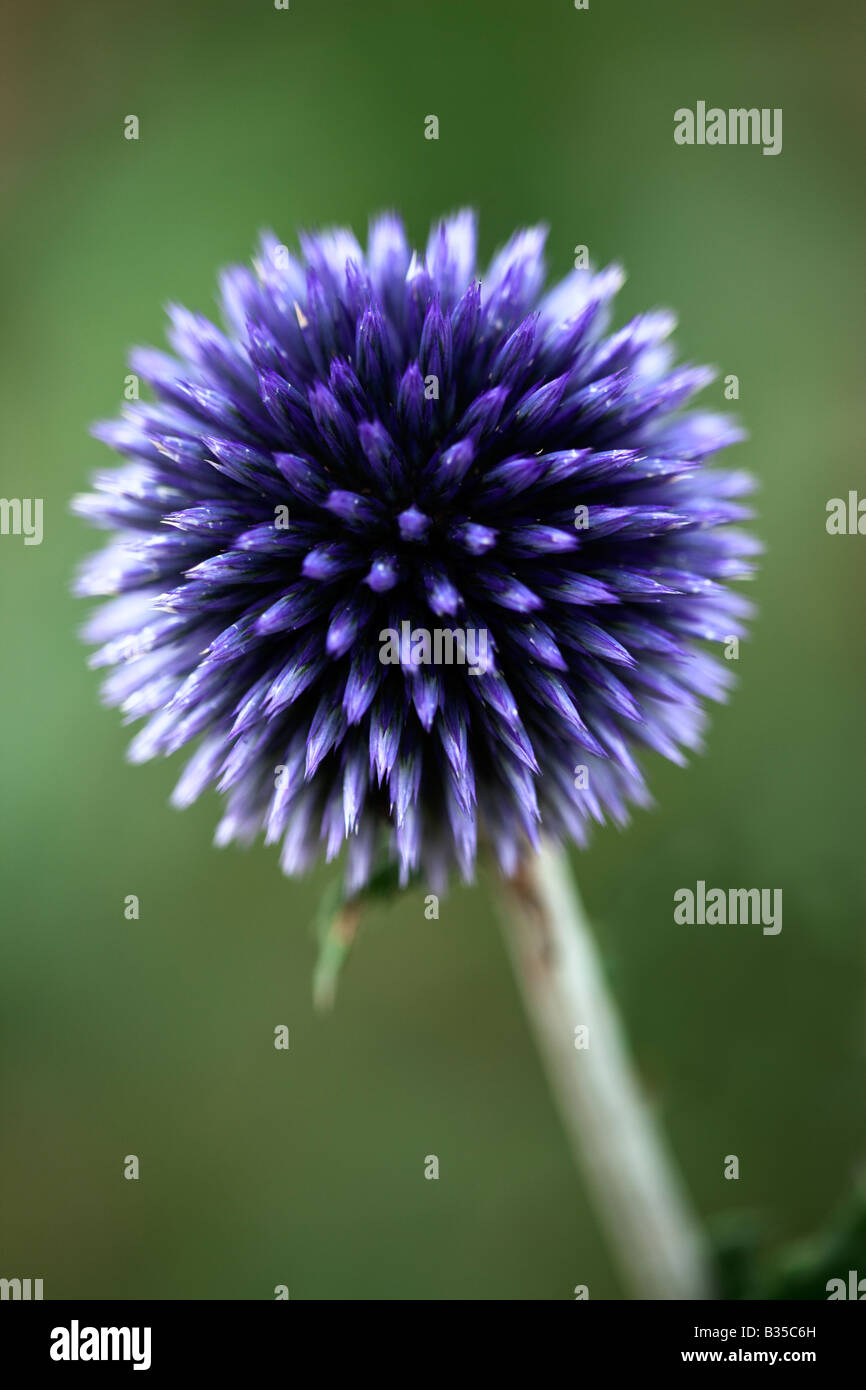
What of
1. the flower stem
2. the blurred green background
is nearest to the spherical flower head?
the flower stem

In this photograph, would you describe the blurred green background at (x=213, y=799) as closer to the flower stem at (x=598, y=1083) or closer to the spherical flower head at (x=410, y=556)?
the flower stem at (x=598, y=1083)

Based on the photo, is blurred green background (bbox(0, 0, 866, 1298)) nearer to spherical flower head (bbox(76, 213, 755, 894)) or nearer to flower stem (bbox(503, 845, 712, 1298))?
flower stem (bbox(503, 845, 712, 1298))

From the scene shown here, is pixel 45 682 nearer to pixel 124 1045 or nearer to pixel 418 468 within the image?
pixel 124 1045

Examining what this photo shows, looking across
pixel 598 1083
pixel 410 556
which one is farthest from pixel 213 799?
pixel 410 556

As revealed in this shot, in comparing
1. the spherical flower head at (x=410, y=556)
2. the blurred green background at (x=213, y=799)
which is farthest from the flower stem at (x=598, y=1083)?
the blurred green background at (x=213, y=799)

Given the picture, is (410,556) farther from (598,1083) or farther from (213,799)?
Result: (213,799)
